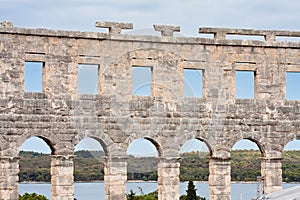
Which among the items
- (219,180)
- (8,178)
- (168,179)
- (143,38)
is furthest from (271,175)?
(8,178)

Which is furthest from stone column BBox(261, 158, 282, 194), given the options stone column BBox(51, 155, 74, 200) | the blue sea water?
the blue sea water

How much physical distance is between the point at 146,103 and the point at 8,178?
17.4 ft

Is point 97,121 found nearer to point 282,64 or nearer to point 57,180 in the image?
point 57,180

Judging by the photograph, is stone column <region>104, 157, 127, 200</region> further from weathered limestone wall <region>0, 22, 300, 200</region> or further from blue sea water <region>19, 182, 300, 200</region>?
blue sea water <region>19, 182, 300, 200</region>

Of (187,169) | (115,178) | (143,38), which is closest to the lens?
(115,178)

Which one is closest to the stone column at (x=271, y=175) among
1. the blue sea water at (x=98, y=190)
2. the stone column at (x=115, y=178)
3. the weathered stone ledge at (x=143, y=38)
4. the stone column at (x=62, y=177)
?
the weathered stone ledge at (x=143, y=38)

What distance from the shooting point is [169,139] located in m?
30.2

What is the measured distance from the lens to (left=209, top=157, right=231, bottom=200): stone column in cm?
3030

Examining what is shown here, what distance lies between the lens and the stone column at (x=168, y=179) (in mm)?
29781

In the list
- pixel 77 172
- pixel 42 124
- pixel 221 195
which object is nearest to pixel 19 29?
pixel 42 124

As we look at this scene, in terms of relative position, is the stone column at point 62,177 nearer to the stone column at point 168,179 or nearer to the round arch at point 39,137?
the round arch at point 39,137

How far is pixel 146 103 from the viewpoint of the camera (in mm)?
29984

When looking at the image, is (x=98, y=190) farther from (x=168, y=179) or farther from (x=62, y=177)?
(x=62, y=177)

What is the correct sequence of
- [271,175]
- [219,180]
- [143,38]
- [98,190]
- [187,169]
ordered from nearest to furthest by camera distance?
[143,38], [219,180], [271,175], [187,169], [98,190]
